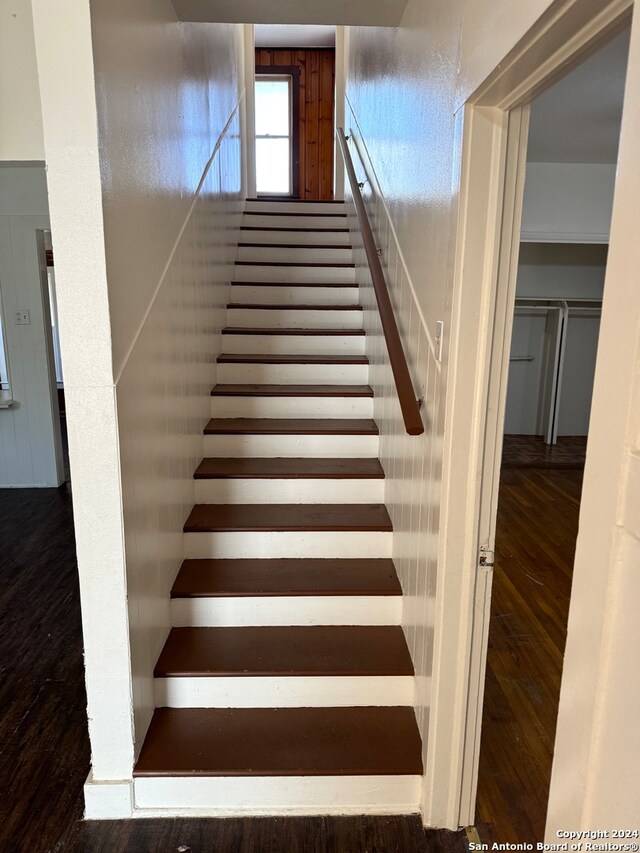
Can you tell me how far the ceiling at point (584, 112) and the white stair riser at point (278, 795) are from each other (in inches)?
94.9

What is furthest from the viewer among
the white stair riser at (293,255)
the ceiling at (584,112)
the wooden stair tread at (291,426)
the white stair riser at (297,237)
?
the white stair riser at (297,237)

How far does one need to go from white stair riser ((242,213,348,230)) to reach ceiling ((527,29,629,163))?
156cm

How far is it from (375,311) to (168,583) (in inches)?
68.9

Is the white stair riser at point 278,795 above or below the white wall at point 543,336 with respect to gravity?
below

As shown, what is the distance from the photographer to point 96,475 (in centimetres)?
161

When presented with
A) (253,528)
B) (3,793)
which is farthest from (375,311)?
(3,793)

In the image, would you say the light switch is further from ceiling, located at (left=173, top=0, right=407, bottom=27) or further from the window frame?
the window frame

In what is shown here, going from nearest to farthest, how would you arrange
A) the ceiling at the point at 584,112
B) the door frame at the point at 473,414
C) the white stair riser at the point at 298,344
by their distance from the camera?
1. the door frame at the point at 473,414
2. the ceiling at the point at 584,112
3. the white stair riser at the point at 298,344

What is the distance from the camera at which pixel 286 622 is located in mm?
2275

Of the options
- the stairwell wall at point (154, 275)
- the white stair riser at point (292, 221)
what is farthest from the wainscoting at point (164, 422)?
the white stair riser at point (292, 221)

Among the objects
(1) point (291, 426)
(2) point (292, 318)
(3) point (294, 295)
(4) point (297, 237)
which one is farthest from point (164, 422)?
(4) point (297, 237)

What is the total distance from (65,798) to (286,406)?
74.6 inches

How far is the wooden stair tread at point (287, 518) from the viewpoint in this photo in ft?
8.06

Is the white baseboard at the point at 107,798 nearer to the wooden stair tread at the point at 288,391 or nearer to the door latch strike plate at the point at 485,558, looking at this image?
the door latch strike plate at the point at 485,558
